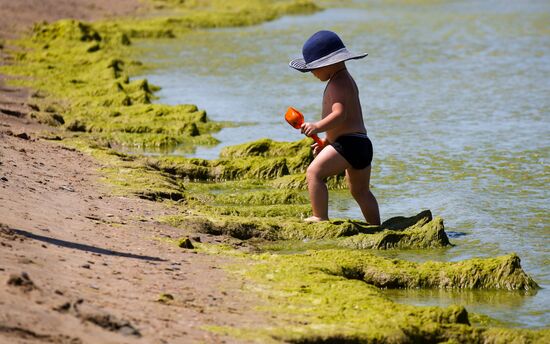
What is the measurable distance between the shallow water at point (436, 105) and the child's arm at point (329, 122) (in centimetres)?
108

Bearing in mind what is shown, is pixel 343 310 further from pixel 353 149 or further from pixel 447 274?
pixel 353 149

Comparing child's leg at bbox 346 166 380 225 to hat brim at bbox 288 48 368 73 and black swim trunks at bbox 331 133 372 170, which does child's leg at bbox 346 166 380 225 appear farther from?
hat brim at bbox 288 48 368 73

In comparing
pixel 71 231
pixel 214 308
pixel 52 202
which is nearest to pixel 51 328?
pixel 214 308

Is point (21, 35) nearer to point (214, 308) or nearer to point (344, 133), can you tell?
point (344, 133)

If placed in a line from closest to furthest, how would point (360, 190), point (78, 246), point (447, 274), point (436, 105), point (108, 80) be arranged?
point (78, 246)
point (447, 274)
point (360, 190)
point (436, 105)
point (108, 80)

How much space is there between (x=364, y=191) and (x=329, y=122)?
0.64 metres

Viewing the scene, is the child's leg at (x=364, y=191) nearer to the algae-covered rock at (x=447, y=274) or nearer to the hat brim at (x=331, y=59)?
the hat brim at (x=331, y=59)

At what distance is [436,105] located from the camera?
587 inches

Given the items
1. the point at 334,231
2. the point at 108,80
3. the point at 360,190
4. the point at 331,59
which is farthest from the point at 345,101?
the point at 108,80

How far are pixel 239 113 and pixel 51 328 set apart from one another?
10.5m

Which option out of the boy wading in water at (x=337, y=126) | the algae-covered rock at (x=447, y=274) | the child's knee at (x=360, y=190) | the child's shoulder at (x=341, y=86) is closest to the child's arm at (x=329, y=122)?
the boy wading in water at (x=337, y=126)

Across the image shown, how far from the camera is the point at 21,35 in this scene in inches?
1003

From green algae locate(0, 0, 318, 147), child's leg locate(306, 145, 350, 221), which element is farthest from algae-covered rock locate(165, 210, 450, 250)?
green algae locate(0, 0, 318, 147)

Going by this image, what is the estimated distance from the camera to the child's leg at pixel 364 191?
787 centimetres
